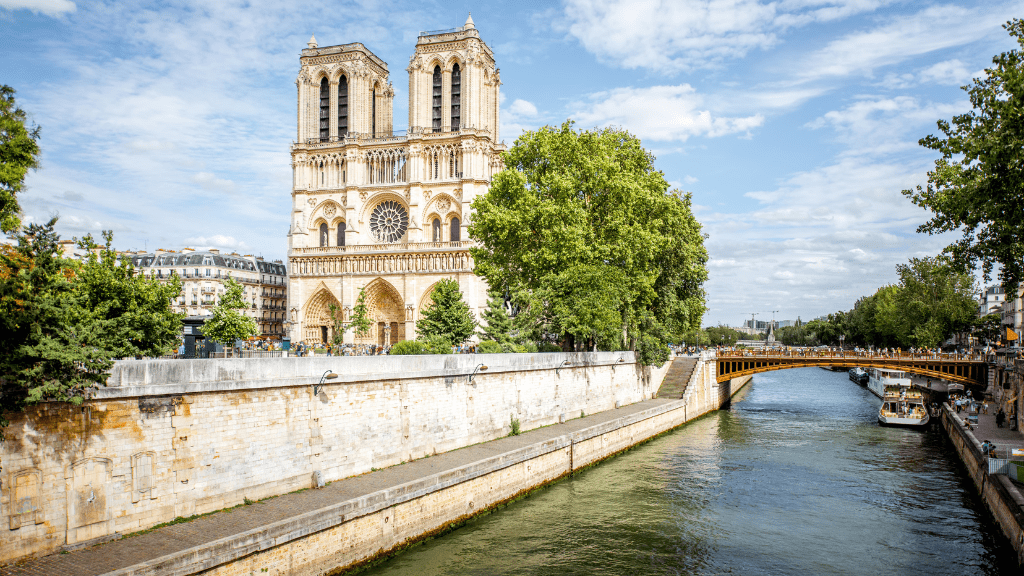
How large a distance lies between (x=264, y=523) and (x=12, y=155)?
11.2m

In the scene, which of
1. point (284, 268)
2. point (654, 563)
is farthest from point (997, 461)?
point (284, 268)

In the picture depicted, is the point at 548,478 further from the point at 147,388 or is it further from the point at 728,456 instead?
the point at 147,388

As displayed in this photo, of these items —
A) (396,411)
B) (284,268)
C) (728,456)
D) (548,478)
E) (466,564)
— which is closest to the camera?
(466,564)

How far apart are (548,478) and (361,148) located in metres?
42.6

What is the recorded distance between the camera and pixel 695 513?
56.9 feet

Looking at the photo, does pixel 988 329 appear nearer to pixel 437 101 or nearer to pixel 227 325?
pixel 437 101

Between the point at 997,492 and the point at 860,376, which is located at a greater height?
the point at 997,492

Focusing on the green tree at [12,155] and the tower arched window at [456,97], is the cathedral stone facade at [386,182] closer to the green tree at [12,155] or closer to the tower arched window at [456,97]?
the tower arched window at [456,97]

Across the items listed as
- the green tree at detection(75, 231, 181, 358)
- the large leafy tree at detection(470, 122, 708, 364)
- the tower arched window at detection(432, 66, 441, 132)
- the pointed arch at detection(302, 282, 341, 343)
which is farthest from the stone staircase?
the pointed arch at detection(302, 282, 341, 343)

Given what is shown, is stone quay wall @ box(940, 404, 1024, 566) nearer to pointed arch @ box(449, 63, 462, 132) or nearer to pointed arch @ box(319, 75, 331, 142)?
pointed arch @ box(449, 63, 462, 132)

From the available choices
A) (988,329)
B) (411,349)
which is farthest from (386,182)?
(988,329)

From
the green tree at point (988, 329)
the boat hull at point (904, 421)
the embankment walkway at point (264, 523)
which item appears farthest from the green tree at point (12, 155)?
the green tree at point (988, 329)

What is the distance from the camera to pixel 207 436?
12.1 metres

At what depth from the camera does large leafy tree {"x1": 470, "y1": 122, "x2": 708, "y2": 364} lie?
87.1ft
